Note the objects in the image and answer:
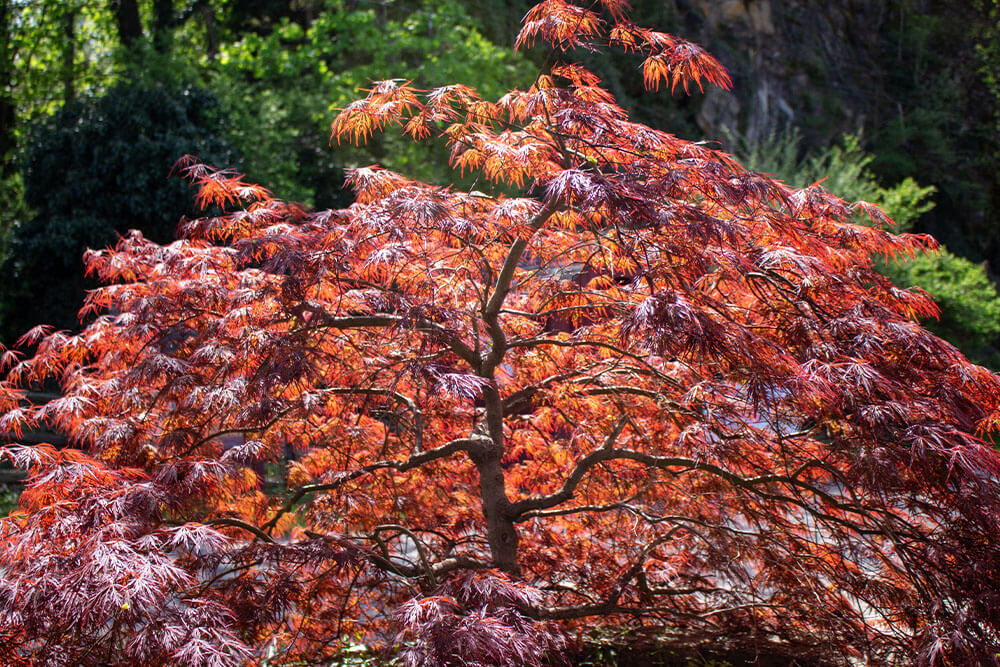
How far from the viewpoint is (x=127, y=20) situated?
47.6ft

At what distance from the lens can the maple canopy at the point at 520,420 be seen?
270 cm

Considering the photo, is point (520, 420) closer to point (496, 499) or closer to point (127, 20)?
point (496, 499)

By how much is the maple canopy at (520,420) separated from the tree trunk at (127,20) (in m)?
12.4

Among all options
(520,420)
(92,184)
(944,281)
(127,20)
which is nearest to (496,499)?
(520,420)

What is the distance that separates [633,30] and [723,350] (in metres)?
1.48

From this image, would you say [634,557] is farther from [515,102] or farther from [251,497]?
[515,102]

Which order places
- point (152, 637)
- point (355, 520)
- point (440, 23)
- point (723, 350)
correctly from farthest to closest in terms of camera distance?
1. point (440, 23)
2. point (355, 520)
3. point (723, 350)
4. point (152, 637)

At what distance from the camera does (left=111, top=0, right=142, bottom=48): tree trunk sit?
14469mm

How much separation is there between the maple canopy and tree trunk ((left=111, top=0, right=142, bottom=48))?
1238 centimetres

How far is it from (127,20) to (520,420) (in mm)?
13591

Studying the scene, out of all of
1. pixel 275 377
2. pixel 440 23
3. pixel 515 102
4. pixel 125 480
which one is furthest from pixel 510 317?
pixel 440 23

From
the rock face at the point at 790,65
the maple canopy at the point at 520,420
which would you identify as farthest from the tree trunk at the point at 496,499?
the rock face at the point at 790,65

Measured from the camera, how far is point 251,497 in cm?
420

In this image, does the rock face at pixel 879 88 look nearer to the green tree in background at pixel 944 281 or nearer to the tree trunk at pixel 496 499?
the green tree in background at pixel 944 281
